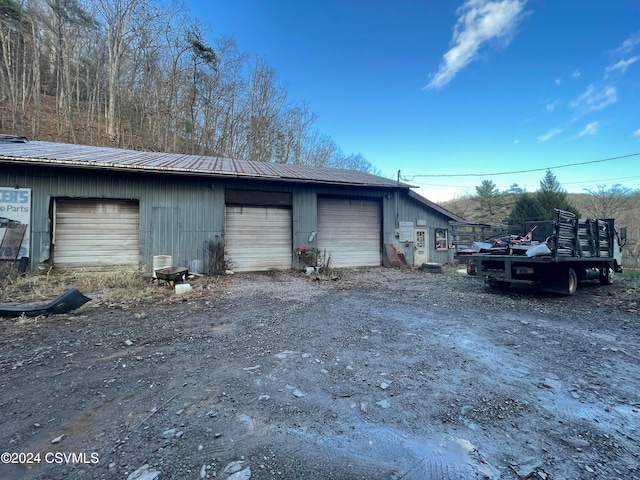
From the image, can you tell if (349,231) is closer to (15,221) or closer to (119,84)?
(15,221)

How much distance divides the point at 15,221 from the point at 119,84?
15.0 m

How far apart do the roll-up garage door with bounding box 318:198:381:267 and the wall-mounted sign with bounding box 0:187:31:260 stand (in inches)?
348

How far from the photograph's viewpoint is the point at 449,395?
2.48 metres

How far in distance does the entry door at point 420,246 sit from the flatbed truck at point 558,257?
5.69 meters

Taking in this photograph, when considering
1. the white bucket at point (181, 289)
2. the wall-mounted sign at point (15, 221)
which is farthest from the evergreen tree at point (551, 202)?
the wall-mounted sign at point (15, 221)

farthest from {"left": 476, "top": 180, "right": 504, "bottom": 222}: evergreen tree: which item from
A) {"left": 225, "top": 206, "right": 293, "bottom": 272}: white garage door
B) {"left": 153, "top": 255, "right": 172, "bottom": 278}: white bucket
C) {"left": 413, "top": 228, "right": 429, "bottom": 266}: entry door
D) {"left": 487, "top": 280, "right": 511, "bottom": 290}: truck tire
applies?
{"left": 153, "top": 255, "right": 172, "bottom": 278}: white bucket

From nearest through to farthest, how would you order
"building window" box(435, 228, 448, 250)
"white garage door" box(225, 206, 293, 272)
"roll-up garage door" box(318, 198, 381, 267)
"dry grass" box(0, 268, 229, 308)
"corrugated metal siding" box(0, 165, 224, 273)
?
"dry grass" box(0, 268, 229, 308)
"corrugated metal siding" box(0, 165, 224, 273)
"white garage door" box(225, 206, 293, 272)
"roll-up garage door" box(318, 198, 381, 267)
"building window" box(435, 228, 448, 250)

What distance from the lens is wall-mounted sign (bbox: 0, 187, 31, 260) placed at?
7.26m

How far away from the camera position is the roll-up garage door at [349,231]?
11461 mm

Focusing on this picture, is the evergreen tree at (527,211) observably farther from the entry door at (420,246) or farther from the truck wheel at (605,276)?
the truck wheel at (605,276)

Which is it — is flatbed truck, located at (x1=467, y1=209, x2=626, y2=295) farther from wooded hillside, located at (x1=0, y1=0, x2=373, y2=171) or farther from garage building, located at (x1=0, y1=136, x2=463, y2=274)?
wooded hillside, located at (x1=0, y1=0, x2=373, y2=171)

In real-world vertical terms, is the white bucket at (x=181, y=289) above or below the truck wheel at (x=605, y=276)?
below

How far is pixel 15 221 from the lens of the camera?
7.43 m

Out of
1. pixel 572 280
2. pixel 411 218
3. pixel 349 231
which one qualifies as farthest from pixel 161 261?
pixel 572 280
